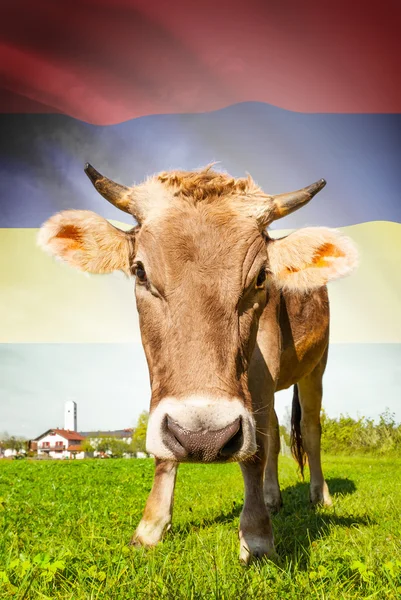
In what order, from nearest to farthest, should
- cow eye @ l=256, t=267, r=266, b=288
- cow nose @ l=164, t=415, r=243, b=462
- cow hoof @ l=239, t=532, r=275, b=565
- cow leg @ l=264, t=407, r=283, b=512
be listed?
cow nose @ l=164, t=415, r=243, b=462 < cow hoof @ l=239, t=532, r=275, b=565 < cow eye @ l=256, t=267, r=266, b=288 < cow leg @ l=264, t=407, r=283, b=512

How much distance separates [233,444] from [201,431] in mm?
228

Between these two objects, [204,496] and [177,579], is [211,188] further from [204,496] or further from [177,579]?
[204,496]

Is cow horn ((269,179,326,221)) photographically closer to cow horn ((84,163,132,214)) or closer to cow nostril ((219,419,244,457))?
cow horn ((84,163,132,214))

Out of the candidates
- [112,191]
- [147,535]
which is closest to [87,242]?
[112,191]

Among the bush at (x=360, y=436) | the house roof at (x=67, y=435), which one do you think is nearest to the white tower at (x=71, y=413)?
the house roof at (x=67, y=435)

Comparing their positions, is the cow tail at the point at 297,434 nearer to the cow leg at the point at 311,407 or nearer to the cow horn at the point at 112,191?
the cow leg at the point at 311,407

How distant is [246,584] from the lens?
12.2ft

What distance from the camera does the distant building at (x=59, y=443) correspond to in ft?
308

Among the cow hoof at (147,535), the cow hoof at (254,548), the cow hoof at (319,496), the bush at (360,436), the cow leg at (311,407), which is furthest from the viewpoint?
the bush at (360,436)

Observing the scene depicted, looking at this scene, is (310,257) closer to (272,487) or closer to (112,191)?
(112,191)

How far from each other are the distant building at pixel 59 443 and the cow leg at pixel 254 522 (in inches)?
3576

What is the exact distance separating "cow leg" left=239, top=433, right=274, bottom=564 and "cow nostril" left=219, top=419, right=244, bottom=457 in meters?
1.41

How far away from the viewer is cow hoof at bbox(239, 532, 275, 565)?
4.51m

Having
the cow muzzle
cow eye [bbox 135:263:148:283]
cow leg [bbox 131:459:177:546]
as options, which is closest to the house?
cow leg [bbox 131:459:177:546]
